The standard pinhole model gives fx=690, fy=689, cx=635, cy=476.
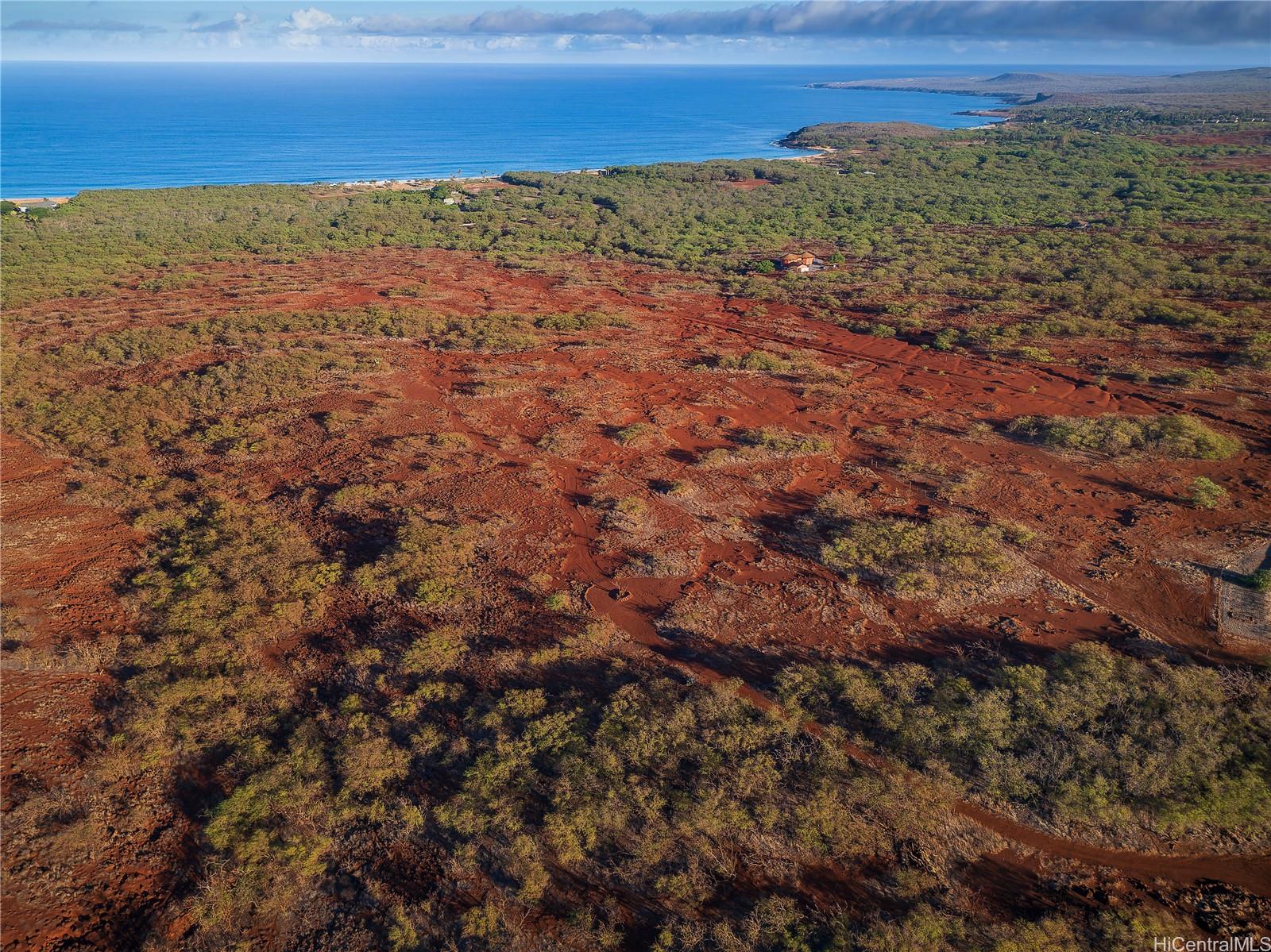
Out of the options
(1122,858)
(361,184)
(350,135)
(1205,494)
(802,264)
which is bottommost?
(1122,858)

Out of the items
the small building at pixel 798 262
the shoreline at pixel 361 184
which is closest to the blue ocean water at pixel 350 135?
the shoreline at pixel 361 184

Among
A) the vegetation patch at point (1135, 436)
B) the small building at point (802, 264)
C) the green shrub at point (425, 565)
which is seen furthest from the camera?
the small building at point (802, 264)

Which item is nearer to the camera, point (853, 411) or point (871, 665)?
point (871, 665)

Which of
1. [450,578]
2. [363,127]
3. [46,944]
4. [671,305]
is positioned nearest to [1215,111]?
[671,305]

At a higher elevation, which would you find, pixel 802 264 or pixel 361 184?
pixel 361 184

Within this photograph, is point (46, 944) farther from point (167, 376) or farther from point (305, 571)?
point (167, 376)

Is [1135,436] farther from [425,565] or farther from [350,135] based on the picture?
[350,135]

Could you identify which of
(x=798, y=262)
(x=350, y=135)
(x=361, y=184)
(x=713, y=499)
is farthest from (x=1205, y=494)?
(x=350, y=135)

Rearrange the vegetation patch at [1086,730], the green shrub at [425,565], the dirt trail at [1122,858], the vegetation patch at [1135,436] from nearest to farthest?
1. the dirt trail at [1122,858]
2. the vegetation patch at [1086,730]
3. the green shrub at [425,565]
4. the vegetation patch at [1135,436]

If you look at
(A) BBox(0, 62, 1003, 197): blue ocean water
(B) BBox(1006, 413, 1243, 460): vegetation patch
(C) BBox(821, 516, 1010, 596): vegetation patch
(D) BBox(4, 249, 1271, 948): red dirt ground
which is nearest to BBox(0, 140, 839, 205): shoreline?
(A) BBox(0, 62, 1003, 197): blue ocean water

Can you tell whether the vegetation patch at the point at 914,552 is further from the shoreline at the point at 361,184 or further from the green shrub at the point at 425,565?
the shoreline at the point at 361,184

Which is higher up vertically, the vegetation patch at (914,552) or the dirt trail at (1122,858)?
the vegetation patch at (914,552)
